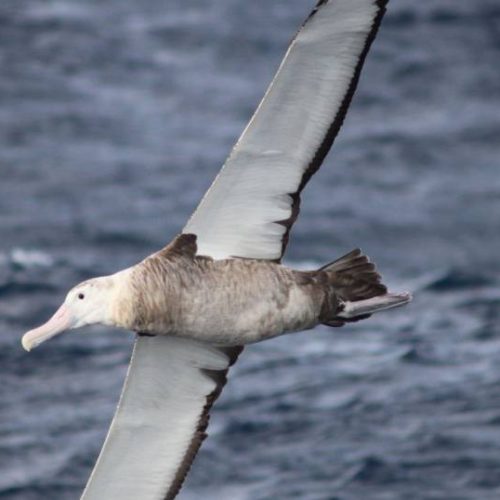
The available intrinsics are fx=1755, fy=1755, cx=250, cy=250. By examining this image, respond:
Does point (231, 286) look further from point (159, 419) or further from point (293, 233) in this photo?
point (293, 233)

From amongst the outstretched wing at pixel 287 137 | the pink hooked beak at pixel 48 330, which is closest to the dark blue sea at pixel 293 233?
the outstretched wing at pixel 287 137

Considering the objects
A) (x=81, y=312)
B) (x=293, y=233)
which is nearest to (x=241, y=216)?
(x=81, y=312)

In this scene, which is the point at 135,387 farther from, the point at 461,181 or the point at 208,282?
the point at 461,181

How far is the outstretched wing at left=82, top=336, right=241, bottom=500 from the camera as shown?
9242mm

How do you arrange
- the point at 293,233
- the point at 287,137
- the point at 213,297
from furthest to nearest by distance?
1. the point at 293,233
2. the point at 287,137
3. the point at 213,297

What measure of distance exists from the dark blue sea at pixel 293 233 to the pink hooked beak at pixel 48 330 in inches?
138

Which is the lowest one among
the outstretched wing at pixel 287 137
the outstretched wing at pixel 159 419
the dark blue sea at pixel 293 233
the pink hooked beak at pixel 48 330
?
the dark blue sea at pixel 293 233

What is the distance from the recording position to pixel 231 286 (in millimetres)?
8828

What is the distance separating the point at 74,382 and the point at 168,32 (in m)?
9.37

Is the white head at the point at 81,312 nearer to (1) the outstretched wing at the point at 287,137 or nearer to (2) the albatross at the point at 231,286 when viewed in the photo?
(2) the albatross at the point at 231,286

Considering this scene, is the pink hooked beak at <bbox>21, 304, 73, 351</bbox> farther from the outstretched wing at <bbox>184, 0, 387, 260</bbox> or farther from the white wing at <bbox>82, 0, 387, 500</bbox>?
the outstretched wing at <bbox>184, 0, 387, 260</bbox>

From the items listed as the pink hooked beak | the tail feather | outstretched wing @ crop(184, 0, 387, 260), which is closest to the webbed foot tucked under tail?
the tail feather

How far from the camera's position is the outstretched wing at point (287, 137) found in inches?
338

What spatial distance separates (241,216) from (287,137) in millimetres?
504
